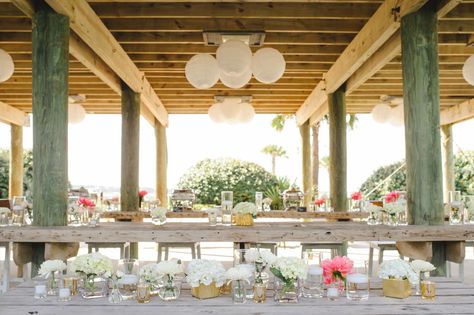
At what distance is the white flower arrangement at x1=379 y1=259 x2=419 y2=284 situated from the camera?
7.22 ft

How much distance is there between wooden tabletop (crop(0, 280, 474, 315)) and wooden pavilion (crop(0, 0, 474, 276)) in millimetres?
1845

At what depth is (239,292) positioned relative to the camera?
2.14 metres

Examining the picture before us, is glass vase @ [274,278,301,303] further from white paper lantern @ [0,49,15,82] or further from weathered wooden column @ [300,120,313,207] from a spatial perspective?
weathered wooden column @ [300,120,313,207]

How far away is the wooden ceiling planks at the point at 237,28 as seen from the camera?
15.9 feet

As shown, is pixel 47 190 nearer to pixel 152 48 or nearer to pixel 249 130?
pixel 152 48

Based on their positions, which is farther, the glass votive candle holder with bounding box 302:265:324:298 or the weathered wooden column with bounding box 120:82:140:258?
the weathered wooden column with bounding box 120:82:140:258

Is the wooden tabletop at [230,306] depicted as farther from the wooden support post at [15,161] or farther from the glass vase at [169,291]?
the wooden support post at [15,161]

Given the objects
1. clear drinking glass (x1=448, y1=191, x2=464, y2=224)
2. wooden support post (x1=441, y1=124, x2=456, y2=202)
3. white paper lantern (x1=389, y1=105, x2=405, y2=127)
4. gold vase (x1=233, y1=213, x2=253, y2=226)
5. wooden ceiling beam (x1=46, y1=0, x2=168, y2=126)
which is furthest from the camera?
wooden support post (x1=441, y1=124, x2=456, y2=202)

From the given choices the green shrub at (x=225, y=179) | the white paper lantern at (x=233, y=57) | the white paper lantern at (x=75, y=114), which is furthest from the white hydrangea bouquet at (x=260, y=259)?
the green shrub at (x=225, y=179)

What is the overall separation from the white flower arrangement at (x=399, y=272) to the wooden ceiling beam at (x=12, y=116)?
8.46 metres

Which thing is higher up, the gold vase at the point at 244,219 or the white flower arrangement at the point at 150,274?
the gold vase at the point at 244,219

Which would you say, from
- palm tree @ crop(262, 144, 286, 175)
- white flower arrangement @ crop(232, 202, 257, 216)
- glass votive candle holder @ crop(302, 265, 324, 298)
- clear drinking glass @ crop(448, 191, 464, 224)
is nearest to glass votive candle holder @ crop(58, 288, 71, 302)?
glass votive candle holder @ crop(302, 265, 324, 298)

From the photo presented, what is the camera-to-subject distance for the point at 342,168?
712cm

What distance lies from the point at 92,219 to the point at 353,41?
3280 mm
